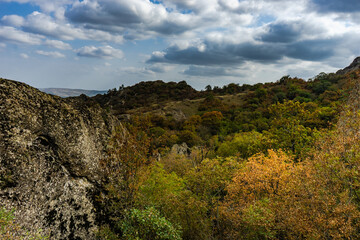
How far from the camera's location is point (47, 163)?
13688 millimetres

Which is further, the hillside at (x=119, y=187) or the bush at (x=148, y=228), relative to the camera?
the bush at (x=148, y=228)

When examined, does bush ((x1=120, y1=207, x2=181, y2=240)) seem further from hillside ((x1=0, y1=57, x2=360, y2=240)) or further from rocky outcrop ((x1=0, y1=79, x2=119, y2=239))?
Answer: rocky outcrop ((x1=0, y1=79, x2=119, y2=239))

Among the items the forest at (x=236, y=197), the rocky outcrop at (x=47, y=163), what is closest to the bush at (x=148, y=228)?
the forest at (x=236, y=197)

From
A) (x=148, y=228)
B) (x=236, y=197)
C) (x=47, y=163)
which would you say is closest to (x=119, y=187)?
(x=148, y=228)

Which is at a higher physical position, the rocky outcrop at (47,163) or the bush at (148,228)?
the rocky outcrop at (47,163)

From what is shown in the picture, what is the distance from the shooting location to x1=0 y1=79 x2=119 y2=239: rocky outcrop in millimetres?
12102

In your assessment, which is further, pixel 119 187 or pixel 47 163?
pixel 119 187

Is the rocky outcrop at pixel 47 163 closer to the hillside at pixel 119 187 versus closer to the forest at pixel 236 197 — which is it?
the hillside at pixel 119 187

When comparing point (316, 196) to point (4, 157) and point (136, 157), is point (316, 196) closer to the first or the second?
point (136, 157)

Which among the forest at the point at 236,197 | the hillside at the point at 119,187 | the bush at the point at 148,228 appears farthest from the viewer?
the bush at the point at 148,228

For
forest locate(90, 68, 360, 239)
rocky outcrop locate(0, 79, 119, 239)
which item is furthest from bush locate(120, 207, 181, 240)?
rocky outcrop locate(0, 79, 119, 239)

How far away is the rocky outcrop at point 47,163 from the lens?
12.1m

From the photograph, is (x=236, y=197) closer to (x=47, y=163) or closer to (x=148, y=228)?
(x=148, y=228)

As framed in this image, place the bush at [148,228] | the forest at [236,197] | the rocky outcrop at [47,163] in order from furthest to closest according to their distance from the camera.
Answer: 1. the bush at [148,228]
2. the rocky outcrop at [47,163]
3. the forest at [236,197]
